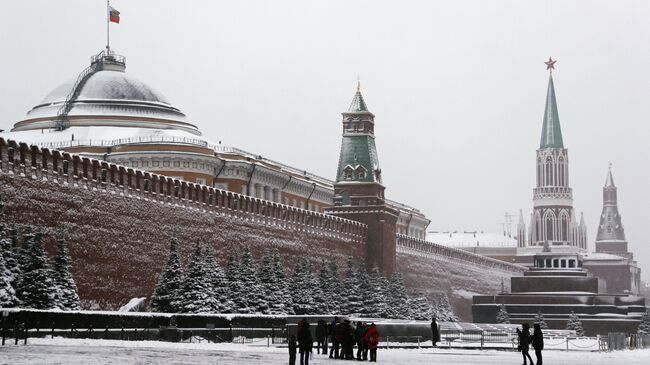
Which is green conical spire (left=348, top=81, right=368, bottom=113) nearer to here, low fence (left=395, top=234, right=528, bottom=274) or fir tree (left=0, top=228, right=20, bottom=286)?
low fence (left=395, top=234, right=528, bottom=274)

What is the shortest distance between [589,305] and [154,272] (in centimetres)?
4068

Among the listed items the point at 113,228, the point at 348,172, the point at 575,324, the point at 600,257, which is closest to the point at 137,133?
the point at 348,172

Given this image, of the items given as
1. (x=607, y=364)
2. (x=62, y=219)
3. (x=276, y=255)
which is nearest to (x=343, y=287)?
(x=276, y=255)

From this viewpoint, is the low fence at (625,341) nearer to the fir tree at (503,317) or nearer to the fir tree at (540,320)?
the fir tree at (540,320)

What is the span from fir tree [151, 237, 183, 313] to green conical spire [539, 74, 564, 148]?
90847mm

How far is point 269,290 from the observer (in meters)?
44.0

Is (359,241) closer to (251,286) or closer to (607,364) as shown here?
(251,286)

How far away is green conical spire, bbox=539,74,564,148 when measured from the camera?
12625cm

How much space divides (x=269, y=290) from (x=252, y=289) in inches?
53.4

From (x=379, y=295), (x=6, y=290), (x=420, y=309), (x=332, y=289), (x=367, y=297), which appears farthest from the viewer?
(x=420, y=309)

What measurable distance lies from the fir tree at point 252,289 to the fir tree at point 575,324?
27850mm

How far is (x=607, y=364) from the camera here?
3045 cm

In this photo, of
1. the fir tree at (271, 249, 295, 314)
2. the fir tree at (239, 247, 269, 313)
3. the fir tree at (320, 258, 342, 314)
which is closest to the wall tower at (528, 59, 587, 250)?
the fir tree at (320, 258, 342, 314)

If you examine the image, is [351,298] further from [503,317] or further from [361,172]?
[503,317]
